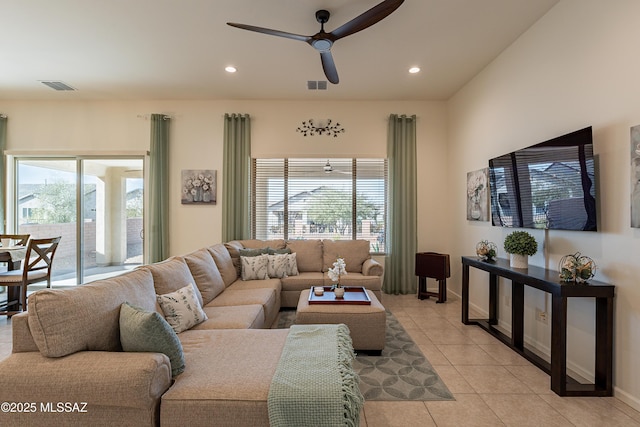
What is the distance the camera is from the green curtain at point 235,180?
4.89 m

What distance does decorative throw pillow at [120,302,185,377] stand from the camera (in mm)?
1548

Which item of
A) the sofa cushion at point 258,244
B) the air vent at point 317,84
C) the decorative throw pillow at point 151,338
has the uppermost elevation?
the air vent at point 317,84

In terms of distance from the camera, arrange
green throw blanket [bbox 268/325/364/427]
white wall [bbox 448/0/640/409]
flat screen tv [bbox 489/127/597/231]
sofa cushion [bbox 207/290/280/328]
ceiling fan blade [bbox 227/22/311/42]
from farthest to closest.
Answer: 1. sofa cushion [bbox 207/290/280/328]
2. ceiling fan blade [bbox 227/22/311/42]
3. flat screen tv [bbox 489/127/597/231]
4. white wall [bbox 448/0/640/409]
5. green throw blanket [bbox 268/325/364/427]

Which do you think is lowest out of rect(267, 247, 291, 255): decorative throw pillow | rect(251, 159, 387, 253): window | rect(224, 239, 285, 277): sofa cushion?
rect(267, 247, 291, 255): decorative throw pillow

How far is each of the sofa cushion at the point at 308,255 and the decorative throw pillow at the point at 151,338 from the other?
2.94 metres

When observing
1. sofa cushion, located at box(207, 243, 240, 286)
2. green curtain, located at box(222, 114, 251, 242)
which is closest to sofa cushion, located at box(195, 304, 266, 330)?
sofa cushion, located at box(207, 243, 240, 286)

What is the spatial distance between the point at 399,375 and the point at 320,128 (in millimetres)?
3839

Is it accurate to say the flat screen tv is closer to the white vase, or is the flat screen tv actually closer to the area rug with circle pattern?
the white vase

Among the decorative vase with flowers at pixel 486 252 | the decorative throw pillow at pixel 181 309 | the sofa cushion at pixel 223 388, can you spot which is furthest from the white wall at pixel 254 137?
the sofa cushion at pixel 223 388

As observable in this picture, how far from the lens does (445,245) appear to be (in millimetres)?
5031

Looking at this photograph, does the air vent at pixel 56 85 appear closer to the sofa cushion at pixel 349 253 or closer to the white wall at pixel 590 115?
the sofa cushion at pixel 349 253

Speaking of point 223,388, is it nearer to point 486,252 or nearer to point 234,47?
point 486,252

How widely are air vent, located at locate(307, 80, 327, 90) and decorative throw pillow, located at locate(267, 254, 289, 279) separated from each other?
255 centimetres

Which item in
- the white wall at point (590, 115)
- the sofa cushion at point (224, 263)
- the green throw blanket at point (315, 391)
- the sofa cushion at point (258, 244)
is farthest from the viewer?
the sofa cushion at point (258, 244)
